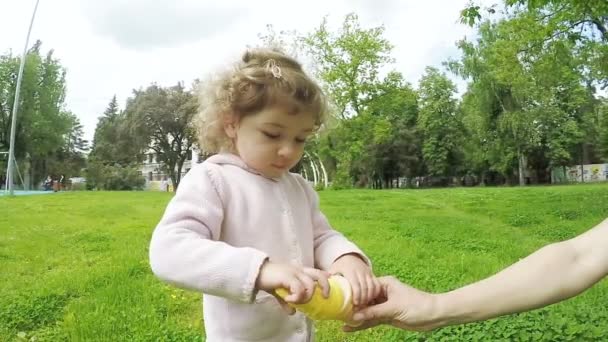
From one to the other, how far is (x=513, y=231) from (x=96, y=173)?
39434mm

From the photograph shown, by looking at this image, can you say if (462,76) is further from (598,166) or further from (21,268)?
(21,268)

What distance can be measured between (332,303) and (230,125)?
0.69 meters

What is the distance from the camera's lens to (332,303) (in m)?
1.26

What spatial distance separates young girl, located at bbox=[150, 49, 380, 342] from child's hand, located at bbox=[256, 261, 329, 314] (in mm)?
150

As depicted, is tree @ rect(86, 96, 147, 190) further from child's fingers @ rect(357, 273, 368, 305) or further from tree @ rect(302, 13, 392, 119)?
child's fingers @ rect(357, 273, 368, 305)

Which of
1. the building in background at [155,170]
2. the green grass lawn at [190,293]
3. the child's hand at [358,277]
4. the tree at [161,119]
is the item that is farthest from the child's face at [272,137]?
the tree at [161,119]

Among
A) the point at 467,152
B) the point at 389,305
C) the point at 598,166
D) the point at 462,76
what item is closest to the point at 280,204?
the point at 389,305

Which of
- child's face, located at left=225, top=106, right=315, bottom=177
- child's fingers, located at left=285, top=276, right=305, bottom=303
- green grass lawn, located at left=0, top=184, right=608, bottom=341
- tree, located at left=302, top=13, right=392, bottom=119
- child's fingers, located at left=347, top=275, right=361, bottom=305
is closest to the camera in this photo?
child's fingers, located at left=285, top=276, right=305, bottom=303

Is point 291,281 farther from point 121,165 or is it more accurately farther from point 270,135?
point 121,165

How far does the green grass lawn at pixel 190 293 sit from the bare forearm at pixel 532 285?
200 centimetres

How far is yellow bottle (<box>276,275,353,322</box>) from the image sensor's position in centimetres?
121

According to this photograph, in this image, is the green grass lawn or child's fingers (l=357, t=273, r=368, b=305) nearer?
child's fingers (l=357, t=273, r=368, b=305)

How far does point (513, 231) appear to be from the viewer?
870 centimetres

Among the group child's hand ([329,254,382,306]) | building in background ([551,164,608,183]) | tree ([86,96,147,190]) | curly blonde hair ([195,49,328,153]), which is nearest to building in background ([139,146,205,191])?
tree ([86,96,147,190])
